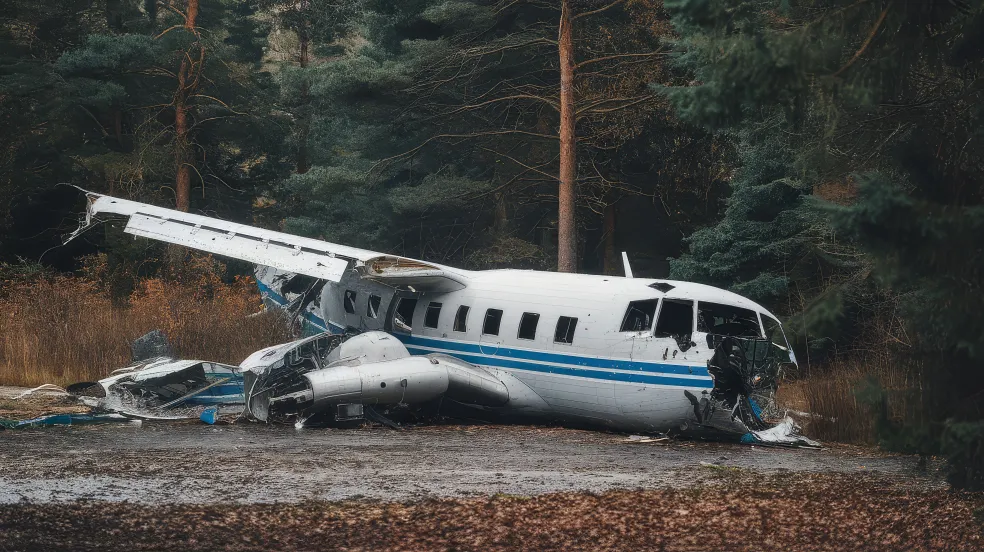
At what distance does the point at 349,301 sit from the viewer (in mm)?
21531

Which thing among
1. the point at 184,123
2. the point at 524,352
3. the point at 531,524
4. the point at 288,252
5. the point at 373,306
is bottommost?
the point at 531,524

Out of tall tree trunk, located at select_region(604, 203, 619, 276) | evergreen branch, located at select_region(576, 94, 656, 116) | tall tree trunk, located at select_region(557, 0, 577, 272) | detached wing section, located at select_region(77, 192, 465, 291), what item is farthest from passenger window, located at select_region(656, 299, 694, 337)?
tall tree trunk, located at select_region(604, 203, 619, 276)

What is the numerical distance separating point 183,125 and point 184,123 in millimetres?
99

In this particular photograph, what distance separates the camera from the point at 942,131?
9.87 meters

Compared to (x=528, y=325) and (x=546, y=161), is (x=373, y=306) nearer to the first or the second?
(x=528, y=325)

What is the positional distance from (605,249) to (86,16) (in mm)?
22372

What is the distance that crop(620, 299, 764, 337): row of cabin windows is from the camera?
16.8 meters

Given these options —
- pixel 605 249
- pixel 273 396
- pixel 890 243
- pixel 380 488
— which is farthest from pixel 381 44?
pixel 890 243

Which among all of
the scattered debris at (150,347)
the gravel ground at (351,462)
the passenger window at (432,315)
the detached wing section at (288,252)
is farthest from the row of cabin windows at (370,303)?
the scattered debris at (150,347)

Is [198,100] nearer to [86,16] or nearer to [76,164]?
[76,164]

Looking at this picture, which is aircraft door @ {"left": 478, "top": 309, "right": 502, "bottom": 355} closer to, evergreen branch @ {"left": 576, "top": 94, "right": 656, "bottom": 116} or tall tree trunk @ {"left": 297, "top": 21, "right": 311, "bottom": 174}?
evergreen branch @ {"left": 576, "top": 94, "right": 656, "bottom": 116}

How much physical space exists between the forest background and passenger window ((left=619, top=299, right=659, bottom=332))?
287 centimetres

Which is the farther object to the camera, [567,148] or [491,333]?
[567,148]

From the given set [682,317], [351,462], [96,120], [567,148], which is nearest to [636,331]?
[682,317]
